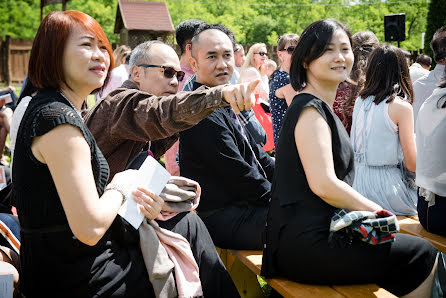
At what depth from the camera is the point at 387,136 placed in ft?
13.3

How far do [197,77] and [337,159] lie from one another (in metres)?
1.73

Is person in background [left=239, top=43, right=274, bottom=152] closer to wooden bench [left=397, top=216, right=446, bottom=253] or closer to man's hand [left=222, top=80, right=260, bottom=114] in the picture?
wooden bench [left=397, top=216, right=446, bottom=253]

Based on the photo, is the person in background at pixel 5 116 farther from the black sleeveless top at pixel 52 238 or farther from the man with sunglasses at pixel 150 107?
the black sleeveless top at pixel 52 238

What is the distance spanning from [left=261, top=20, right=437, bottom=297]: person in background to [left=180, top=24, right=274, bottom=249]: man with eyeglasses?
23.8 inches

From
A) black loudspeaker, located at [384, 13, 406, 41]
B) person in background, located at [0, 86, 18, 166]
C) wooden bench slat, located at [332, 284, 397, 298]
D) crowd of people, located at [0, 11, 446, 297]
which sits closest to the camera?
crowd of people, located at [0, 11, 446, 297]

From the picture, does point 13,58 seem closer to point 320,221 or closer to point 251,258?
point 251,258

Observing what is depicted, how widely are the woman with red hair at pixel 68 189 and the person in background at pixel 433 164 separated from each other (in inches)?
78.2

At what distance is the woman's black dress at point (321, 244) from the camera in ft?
8.61

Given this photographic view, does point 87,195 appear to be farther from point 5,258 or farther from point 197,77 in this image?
point 197,77

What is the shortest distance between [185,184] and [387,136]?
1.93 metres

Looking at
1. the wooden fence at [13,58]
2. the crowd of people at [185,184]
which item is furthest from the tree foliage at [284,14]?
the crowd of people at [185,184]

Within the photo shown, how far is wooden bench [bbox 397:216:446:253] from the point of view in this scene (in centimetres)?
336

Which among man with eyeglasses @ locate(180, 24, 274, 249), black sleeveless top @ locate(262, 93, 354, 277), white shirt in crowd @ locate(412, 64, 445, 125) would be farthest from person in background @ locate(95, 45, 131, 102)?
black sleeveless top @ locate(262, 93, 354, 277)

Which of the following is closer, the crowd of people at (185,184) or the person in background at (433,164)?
the crowd of people at (185,184)
